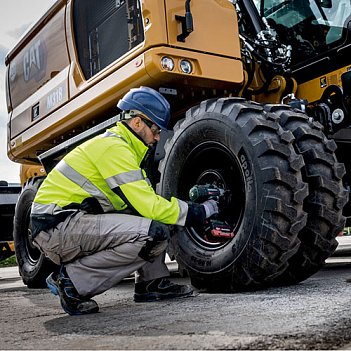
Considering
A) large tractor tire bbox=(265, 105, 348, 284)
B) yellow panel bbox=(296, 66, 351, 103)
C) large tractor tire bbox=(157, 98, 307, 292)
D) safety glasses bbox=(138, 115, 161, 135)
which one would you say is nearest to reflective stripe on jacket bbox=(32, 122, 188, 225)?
safety glasses bbox=(138, 115, 161, 135)

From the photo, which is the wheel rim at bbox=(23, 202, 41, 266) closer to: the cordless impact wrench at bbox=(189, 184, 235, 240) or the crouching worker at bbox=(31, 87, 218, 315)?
the crouching worker at bbox=(31, 87, 218, 315)

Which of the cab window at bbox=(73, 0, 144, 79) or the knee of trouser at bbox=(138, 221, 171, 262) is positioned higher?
the cab window at bbox=(73, 0, 144, 79)

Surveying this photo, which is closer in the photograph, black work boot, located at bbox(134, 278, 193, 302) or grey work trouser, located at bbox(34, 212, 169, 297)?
grey work trouser, located at bbox(34, 212, 169, 297)

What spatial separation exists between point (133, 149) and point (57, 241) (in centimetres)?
69

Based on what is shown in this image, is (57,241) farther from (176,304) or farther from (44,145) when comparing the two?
(44,145)

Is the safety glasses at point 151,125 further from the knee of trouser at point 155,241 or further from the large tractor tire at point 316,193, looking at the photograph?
the large tractor tire at point 316,193

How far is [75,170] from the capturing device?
336cm

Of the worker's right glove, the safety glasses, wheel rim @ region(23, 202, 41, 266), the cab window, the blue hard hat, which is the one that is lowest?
wheel rim @ region(23, 202, 41, 266)

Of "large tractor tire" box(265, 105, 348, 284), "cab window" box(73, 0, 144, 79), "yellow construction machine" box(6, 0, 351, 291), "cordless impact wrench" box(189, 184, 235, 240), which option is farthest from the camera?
"cab window" box(73, 0, 144, 79)

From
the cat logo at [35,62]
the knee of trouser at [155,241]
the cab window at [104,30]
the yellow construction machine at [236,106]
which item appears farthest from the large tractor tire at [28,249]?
the knee of trouser at [155,241]

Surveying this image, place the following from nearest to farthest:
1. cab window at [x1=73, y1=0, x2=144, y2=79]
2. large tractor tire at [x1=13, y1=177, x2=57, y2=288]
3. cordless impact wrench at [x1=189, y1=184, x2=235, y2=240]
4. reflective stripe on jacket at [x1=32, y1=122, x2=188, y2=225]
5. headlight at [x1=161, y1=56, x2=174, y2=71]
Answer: reflective stripe on jacket at [x1=32, y1=122, x2=188, y2=225], cordless impact wrench at [x1=189, y1=184, x2=235, y2=240], headlight at [x1=161, y1=56, x2=174, y2=71], cab window at [x1=73, y1=0, x2=144, y2=79], large tractor tire at [x1=13, y1=177, x2=57, y2=288]

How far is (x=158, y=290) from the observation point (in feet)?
11.8

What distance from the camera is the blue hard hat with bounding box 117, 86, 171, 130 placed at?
3486 mm

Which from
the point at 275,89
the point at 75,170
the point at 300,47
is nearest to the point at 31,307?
the point at 75,170
